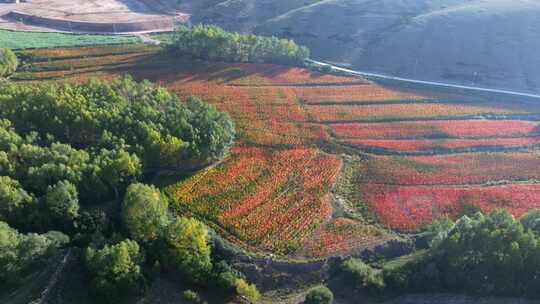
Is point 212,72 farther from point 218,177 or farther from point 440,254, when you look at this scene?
point 440,254

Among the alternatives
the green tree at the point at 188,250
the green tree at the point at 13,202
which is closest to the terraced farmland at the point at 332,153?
the green tree at the point at 188,250

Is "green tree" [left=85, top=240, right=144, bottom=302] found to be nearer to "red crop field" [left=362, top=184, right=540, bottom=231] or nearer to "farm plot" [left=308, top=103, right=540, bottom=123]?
"red crop field" [left=362, top=184, right=540, bottom=231]

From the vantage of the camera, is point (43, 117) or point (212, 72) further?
point (212, 72)

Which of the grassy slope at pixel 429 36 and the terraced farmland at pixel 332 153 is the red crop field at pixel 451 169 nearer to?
the terraced farmland at pixel 332 153

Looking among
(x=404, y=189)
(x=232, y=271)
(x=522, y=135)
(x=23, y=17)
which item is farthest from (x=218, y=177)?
(x=23, y=17)

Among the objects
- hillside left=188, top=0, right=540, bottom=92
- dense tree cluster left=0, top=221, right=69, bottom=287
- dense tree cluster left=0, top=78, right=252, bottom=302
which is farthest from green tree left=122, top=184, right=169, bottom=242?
hillside left=188, top=0, right=540, bottom=92

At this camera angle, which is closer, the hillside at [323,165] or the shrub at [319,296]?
the shrub at [319,296]
